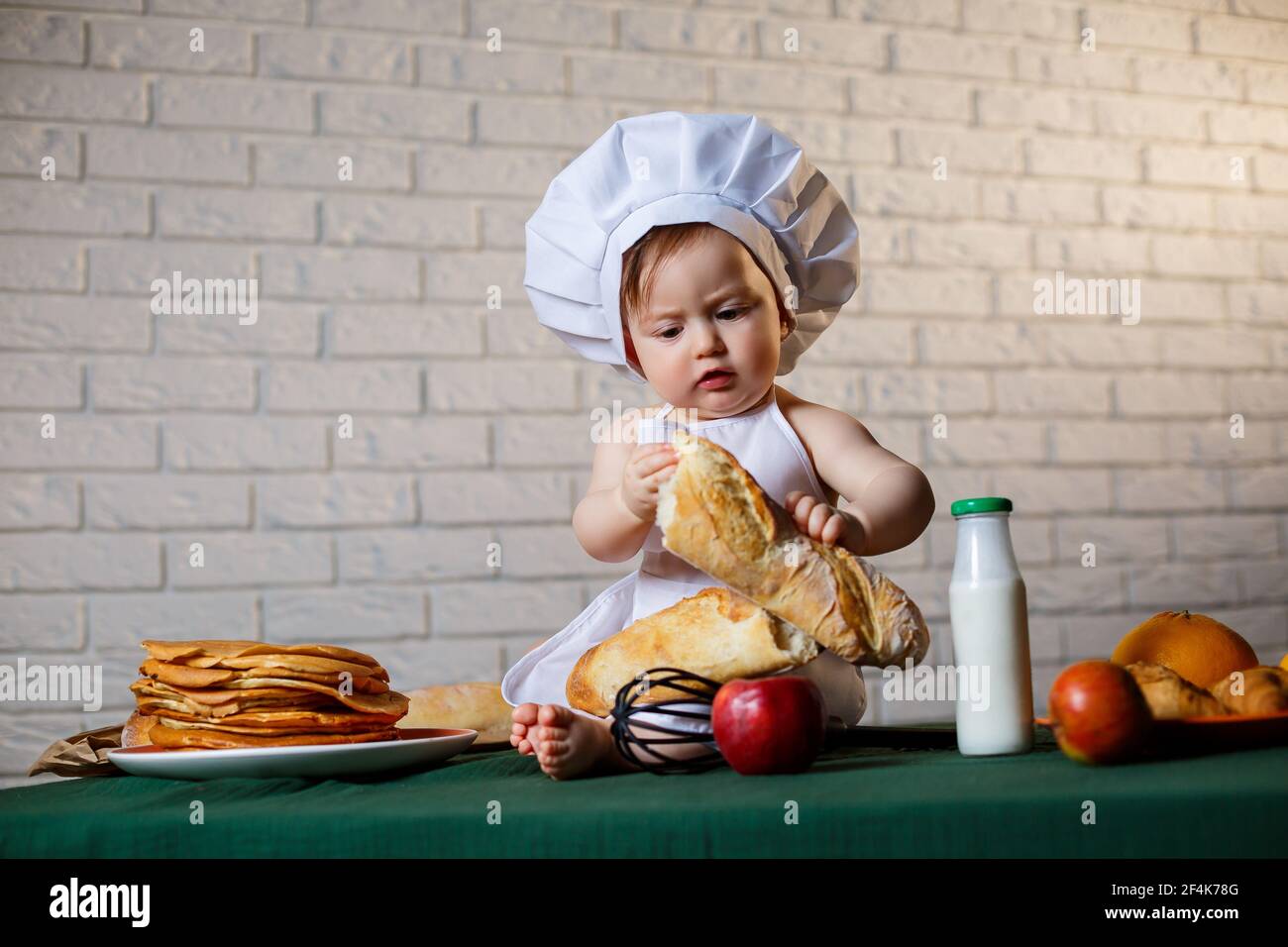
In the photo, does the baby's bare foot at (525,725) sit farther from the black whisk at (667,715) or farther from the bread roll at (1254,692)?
the bread roll at (1254,692)

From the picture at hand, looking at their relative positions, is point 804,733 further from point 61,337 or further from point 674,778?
point 61,337

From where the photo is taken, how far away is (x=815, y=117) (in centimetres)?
237

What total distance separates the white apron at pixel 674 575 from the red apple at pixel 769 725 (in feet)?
1.13

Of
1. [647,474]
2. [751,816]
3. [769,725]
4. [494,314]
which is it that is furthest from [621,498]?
[494,314]

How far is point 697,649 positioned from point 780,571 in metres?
0.11

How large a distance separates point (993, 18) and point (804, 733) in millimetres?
2216

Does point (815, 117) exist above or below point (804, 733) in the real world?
above

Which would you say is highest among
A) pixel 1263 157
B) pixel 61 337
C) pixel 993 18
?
pixel 993 18

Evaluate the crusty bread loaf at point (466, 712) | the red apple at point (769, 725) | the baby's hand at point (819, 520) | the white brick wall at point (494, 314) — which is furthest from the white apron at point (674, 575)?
the white brick wall at point (494, 314)

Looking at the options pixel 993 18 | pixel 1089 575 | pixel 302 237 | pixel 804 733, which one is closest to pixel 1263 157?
pixel 993 18

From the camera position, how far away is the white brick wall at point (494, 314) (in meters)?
2.01

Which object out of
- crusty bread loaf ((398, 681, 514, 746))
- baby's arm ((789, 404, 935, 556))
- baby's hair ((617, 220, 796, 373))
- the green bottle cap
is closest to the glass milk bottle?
the green bottle cap

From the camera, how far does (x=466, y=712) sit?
52.6 inches
